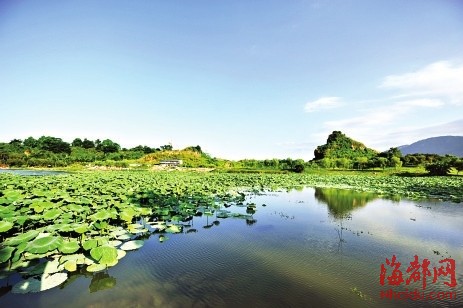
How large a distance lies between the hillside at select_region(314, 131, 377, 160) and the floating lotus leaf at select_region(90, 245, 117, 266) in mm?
121810

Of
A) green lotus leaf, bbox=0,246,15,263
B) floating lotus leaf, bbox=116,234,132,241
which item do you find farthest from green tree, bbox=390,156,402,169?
green lotus leaf, bbox=0,246,15,263

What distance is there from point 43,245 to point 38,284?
2.93ft

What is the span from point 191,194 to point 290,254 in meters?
12.2

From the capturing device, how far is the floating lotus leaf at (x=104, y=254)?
259 inches

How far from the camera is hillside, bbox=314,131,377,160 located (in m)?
122

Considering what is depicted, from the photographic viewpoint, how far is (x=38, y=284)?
5.94 metres

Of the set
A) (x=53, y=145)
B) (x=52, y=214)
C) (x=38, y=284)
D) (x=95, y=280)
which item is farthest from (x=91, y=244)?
(x=53, y=145)

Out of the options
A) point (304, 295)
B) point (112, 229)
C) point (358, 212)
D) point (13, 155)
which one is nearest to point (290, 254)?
point (304, 295)

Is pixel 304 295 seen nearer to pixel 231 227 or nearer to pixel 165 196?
pixel 231 227

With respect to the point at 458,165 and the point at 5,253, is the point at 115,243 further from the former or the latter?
the point at 458,165

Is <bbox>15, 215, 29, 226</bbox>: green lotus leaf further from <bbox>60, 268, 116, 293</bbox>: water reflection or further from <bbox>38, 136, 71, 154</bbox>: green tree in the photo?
<bbox>38, 136, 71, 154</bbox>: green tree

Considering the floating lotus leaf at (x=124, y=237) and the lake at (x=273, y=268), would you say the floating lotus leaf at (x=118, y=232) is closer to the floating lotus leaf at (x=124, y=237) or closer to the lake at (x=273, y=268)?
the floating lotus leaf at (x=124, y=237)

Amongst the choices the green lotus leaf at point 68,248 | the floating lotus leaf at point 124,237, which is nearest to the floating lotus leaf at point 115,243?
the floating lotus leaf at point 124,237

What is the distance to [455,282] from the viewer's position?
281 inches
